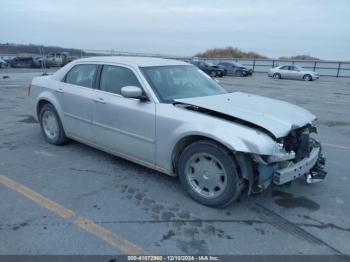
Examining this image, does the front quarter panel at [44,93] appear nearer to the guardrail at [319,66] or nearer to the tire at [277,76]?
the tire at [277,76]

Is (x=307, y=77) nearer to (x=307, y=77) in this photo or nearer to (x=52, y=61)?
(x=307, y=77)

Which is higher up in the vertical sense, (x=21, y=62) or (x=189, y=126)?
(x=189, y=126)

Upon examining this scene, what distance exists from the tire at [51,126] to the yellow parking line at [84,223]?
1.48 m

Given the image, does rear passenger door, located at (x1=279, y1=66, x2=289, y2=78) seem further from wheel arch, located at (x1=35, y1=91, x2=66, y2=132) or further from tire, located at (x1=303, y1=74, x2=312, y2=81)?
wheel arch, located at (x1=35, y1=91, x2=66, y2=132)

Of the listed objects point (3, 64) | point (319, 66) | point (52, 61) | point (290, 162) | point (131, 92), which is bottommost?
point (3, 64)

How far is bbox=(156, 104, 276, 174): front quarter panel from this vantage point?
3213mm

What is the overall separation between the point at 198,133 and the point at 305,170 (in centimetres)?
136

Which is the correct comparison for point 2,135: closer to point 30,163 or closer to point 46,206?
point 30,163

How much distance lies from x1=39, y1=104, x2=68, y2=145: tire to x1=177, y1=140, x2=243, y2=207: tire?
8.72 feet

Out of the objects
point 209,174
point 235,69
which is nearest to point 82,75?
point 209,174

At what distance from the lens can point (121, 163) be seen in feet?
16.1

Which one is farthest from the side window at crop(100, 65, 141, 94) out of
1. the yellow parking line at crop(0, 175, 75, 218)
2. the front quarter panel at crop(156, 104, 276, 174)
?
the yellow parking line at crop(0, 175, 75, 218)

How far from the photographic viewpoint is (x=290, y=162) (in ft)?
11.8

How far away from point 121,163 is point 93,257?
7.30ft
